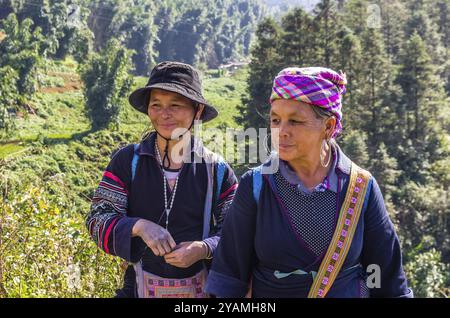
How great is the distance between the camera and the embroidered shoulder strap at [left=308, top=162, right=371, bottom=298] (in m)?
1.58

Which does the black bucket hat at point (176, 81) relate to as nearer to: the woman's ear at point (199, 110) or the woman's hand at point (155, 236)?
the woman's ear at point (199, 110)

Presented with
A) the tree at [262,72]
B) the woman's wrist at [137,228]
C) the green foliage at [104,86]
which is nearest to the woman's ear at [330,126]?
the woman's wrist at [137,228]

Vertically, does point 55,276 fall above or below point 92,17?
below

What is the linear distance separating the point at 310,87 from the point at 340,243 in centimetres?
49

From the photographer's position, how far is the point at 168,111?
77.1 inches

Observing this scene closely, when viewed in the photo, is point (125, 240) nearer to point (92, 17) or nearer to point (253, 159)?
point (253, 159)

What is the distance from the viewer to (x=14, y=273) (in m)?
2.74

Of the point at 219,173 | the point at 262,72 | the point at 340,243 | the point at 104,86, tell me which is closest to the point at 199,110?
the point at 219,173

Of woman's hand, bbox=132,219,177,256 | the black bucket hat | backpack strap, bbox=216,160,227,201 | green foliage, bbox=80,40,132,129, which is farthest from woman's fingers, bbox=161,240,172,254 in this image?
green foliage, bbox=80,40,132,129

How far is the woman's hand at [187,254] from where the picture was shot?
1753 mm

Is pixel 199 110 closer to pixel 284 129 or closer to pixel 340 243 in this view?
pixel 284 129

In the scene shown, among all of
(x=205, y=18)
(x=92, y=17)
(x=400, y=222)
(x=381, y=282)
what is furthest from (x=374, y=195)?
(x=205, y=18)
